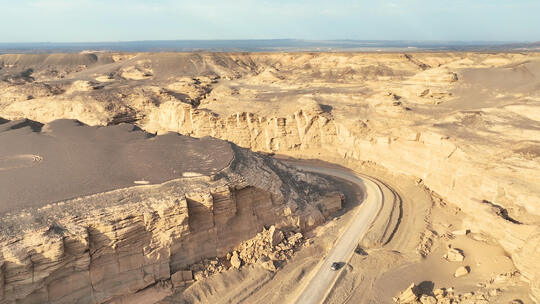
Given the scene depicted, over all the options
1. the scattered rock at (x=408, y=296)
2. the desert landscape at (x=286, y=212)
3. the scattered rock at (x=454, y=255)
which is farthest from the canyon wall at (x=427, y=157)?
the scattered rock at (x=408, y=296)

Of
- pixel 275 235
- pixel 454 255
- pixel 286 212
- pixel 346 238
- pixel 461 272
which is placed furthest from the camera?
pixel 346 238

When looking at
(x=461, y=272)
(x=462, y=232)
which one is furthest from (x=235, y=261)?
(x=462, y=232)

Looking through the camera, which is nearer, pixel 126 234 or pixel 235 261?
pixel 126 234

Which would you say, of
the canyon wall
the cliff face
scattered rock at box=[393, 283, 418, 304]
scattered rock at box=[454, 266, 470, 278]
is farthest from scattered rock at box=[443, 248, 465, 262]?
the cliff face

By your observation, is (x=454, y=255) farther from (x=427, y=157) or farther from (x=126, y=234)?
(x=126, y=234)

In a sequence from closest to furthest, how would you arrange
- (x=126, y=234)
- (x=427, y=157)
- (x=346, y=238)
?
(x=126, y=234)
(x=346, y=238)
(x=427, y=157)

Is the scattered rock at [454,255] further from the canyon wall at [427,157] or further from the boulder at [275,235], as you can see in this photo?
the boulder at [275,235]

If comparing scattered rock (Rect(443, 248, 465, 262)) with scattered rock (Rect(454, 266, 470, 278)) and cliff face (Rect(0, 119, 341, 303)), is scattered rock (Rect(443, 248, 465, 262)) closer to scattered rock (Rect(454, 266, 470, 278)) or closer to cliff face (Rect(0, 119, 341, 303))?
scattered rock (Rect(454, 266, 470, 278))
